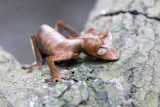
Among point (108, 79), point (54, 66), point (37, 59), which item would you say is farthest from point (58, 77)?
point (37, 59)

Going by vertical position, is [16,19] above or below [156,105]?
above

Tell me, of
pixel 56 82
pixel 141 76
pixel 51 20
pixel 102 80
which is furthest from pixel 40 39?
pixel 51 20

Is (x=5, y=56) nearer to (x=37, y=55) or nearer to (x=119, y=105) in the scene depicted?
(x=37, y=55)

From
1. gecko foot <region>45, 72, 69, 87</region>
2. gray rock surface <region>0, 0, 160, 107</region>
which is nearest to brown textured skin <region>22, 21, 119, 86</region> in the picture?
gecko foot <region>45, 72, 69, 87</region>

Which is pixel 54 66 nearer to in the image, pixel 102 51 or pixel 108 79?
pixel 102 51

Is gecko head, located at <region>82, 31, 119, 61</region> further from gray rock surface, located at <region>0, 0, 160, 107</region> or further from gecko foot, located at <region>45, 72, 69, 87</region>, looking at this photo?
gecko foot, located at <region>45, 72, 69, 87</region>

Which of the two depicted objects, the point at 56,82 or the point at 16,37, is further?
the point at 16,37

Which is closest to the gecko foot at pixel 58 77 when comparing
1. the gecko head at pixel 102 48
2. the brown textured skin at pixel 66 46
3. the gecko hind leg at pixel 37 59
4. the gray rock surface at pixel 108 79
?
the brown textured skin at pixel 66 46
